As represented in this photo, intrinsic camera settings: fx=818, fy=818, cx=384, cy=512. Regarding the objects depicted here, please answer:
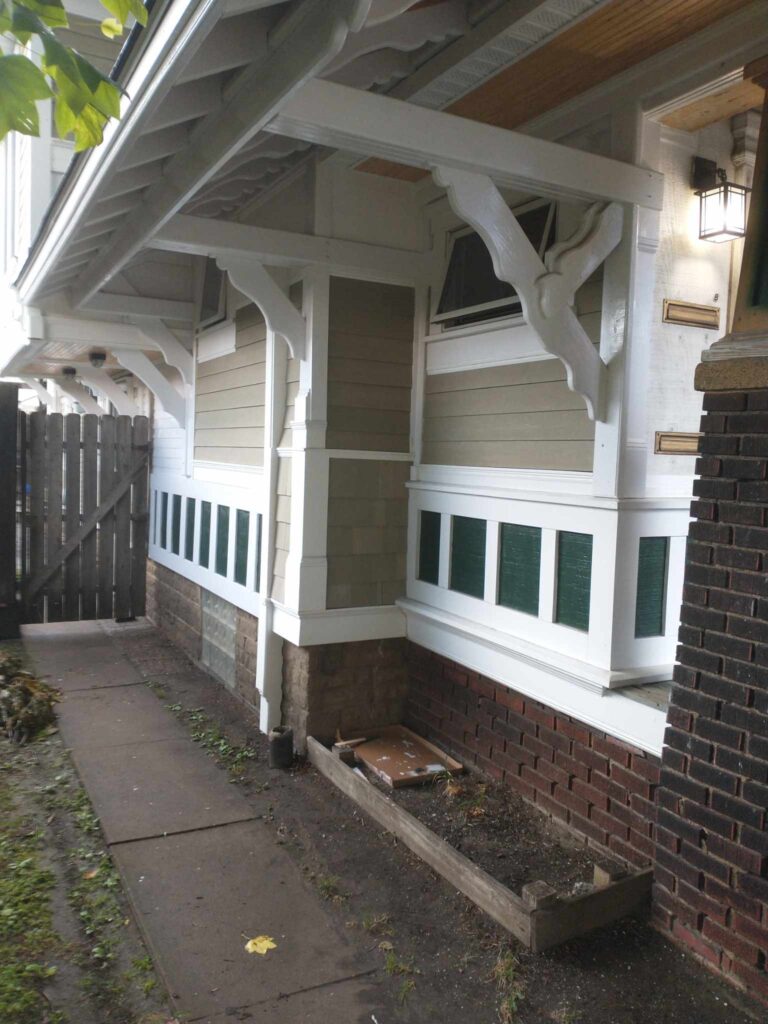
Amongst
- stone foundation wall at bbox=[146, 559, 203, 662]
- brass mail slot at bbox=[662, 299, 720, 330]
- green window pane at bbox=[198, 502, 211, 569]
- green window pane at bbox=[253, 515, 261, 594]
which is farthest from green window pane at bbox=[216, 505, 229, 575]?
brass mail slot at bbox=[662, 299, 720, 330]

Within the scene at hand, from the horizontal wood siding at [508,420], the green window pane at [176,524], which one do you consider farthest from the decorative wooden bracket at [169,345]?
the horizontal wood siding at [508,420]

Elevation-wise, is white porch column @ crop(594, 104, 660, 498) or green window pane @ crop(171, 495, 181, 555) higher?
white porch column @ crop(594, 104, 660, 498)

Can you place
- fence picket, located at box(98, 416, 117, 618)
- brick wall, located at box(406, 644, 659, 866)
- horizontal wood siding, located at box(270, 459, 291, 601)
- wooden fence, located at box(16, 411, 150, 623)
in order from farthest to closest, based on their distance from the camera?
fence picket, located at box(98, 416, 117, 618)
wooden fence, located at box(16, 411, 150, 623)
horizontal wood siding, located at box(270, 459, 291, 601)
brick wall, located at box(406, 644, 659, 866)

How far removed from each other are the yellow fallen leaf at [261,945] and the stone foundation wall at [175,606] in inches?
166

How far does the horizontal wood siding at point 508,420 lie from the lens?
3.93 m

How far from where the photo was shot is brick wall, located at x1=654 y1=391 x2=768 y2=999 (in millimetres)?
2816

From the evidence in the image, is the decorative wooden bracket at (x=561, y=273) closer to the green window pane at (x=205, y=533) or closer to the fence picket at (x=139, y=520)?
the green window pane at (x=205, y=533)

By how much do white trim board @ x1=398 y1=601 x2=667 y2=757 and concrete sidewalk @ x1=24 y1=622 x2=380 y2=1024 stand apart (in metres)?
1.36

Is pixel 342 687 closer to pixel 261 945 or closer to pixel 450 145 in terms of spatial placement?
pixel 261 945

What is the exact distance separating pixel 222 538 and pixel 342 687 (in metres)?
2.16

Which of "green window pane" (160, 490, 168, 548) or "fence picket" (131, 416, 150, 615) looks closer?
"green window pane" (160, 490, 168, 548)

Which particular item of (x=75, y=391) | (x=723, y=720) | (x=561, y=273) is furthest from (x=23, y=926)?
(x=75, y=391)

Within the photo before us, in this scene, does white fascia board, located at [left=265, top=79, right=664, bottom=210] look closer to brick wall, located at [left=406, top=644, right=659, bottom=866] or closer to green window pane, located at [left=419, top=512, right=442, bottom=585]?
green window pane, located at [left=419, top=512, right=442, bottom=585]

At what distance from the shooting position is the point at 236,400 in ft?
21.0
